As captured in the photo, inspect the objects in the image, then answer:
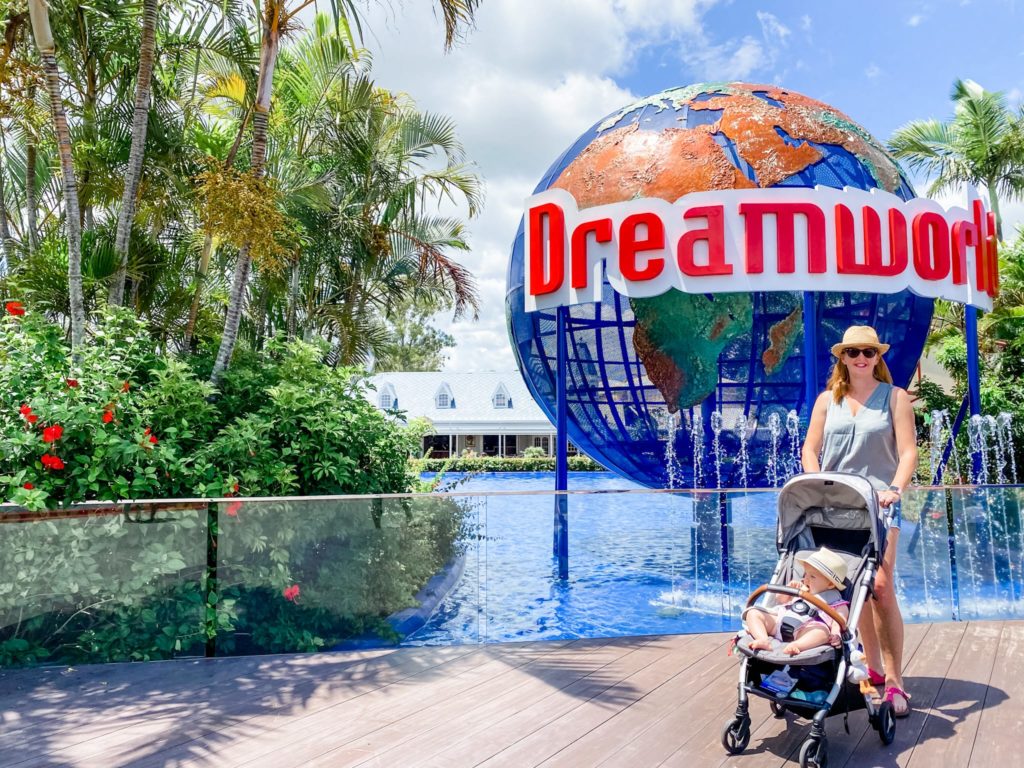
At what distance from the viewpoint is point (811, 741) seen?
8.92 ft

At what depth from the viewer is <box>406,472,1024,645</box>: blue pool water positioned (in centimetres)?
459

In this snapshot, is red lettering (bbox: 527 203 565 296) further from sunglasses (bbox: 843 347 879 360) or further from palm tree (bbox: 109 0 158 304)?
sunglasses (bbox: 843 347 879 360)

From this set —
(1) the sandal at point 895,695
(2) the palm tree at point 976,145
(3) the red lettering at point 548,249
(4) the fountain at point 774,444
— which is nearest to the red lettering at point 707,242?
(3) the red lettering at point 548,249

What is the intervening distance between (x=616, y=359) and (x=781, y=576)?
14.9 feet

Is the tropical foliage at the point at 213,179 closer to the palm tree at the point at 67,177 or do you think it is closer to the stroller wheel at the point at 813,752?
the palm tree at the point at 67,177

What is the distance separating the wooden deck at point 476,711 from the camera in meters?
2.94

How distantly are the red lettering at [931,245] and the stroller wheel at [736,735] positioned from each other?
5.33 meters

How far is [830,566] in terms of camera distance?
311 centimetres

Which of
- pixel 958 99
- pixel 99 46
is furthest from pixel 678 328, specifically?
pixel 958 99

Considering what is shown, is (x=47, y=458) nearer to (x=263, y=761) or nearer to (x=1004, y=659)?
(x=263, y=761)

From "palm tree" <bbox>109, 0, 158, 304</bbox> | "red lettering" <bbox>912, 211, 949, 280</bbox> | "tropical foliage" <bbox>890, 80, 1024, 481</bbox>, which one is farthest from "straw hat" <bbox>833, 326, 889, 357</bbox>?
"tropical foliage" <bbox>890, 80, 1024, 481</bbox>

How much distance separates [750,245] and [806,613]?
424cm

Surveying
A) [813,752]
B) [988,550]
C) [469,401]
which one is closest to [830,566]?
[813,752]

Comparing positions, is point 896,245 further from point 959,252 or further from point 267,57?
point 267,57
